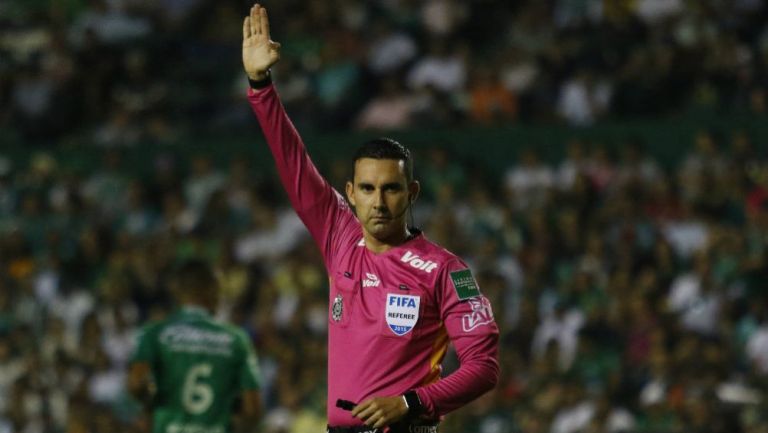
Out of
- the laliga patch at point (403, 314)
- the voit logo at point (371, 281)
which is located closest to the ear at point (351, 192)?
the voit logo at point (371, 281)

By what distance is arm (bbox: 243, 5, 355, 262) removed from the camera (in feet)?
18.3

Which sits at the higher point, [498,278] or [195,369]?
[195,369]

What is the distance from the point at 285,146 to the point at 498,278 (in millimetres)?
6805

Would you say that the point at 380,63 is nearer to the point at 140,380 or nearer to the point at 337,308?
the point at 140,380

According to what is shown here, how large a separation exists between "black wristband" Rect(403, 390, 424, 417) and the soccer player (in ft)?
10.2

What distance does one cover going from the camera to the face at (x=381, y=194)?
17.7ft

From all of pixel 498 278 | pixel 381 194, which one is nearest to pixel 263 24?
pixel 381 194

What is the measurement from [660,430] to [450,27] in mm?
6242

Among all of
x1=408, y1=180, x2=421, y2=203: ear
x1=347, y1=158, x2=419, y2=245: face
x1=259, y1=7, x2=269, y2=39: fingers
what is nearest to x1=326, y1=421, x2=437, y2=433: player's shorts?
x1=347, y1=158, x2=419, y2=245: face

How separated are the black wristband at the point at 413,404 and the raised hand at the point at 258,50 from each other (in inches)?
53.7

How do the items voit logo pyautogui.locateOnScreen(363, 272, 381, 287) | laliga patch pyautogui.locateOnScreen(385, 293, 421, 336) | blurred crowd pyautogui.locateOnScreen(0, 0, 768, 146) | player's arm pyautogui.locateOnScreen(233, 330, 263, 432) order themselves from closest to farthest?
1. laliga patch pyautogui.locateOnScreen(385, 293, 421, 336)
2. voit logo pyautogui.locateOnScreen(363, 272, 381, 287)
3. player's arm pyautogui.locateOnScreen(233, 330, 263, 432)
4. blurred crowd pyautogui.locateOnScreen(0, 0, 768, 146)

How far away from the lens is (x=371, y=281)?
549 centimetres

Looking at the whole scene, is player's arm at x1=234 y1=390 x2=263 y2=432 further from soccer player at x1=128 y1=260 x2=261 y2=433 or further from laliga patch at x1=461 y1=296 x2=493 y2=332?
laliga patch at x1=461 y1=296 x2=493 y2=332

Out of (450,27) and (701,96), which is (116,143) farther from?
(701,96)
